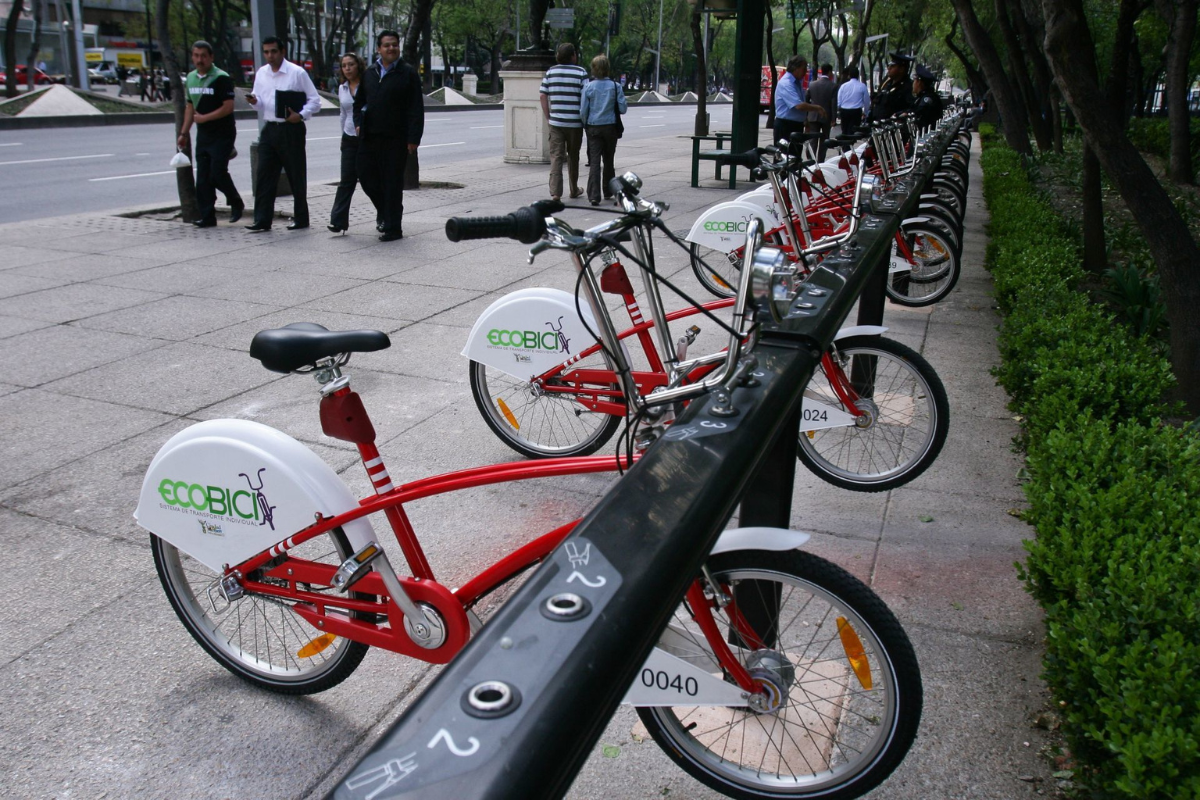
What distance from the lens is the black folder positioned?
997cm

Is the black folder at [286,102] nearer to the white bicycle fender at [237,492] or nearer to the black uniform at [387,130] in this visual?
the black uniform at [387,130]

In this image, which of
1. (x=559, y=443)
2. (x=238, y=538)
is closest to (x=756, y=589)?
(x=238, y=538)

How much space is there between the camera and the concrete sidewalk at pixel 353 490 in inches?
104

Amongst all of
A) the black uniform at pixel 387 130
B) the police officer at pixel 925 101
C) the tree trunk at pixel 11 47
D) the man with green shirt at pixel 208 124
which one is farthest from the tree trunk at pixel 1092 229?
the tree trunk at pixel 11 47

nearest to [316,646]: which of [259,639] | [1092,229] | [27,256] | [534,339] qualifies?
[259,639]

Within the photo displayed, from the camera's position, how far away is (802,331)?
2525 millimetres

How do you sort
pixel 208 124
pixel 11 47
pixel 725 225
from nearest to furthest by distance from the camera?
pixel 725 225 < pixel 208 124 < pixel 11 47

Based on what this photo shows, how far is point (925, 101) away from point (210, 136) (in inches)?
473

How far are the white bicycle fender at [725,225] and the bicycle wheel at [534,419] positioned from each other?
8.85 ft

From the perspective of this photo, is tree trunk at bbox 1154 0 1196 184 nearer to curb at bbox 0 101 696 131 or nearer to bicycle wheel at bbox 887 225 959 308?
bicycle wheel at bbox 887 225 959 308

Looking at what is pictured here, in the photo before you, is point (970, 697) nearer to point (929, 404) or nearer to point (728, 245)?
point (929, 404)

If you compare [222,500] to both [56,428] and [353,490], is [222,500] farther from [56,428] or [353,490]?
[56,428]

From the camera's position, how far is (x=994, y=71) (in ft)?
45.5

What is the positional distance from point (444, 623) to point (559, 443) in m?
2.32
